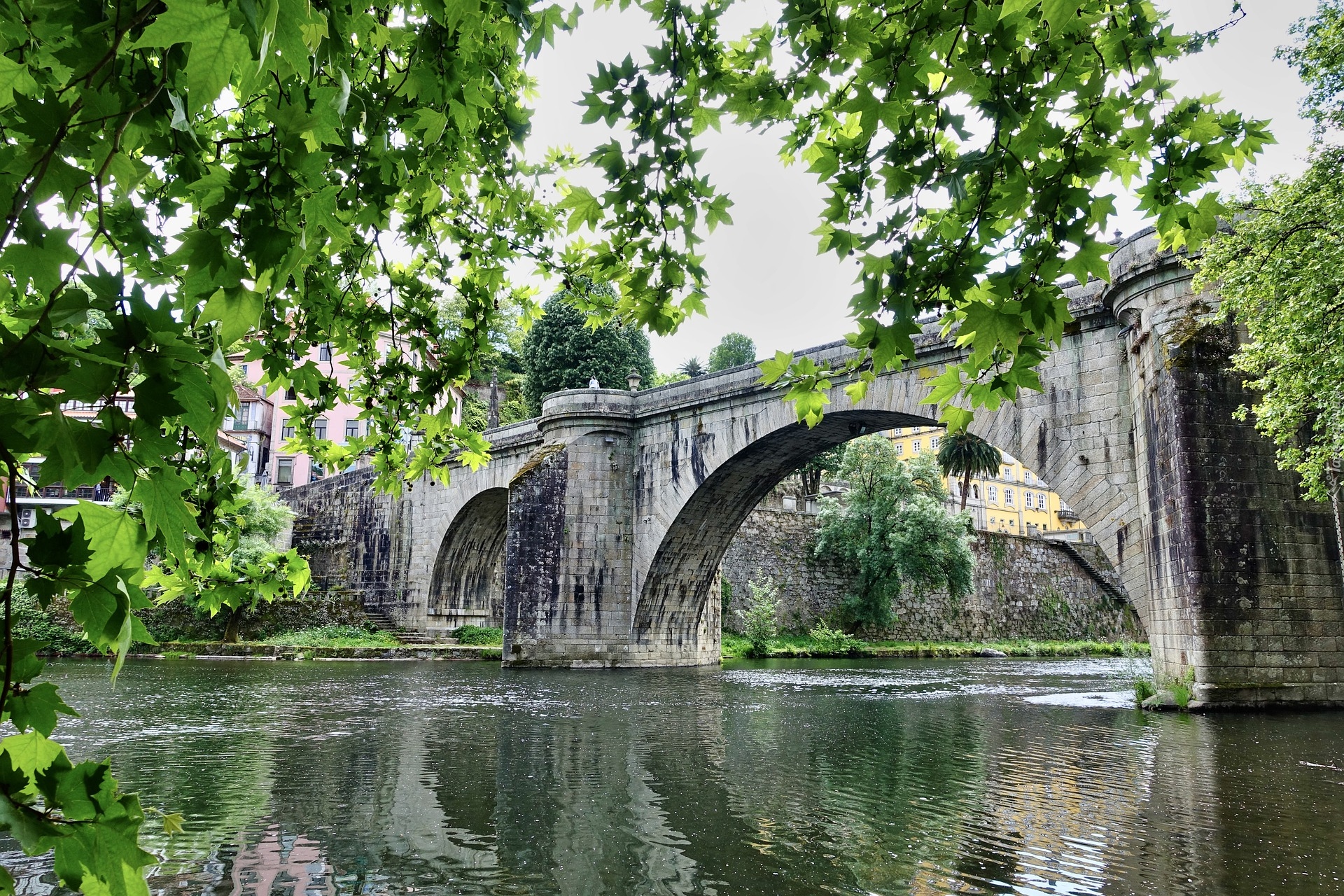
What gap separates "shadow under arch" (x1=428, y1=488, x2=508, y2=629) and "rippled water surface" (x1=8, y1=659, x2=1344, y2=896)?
15965 millimetres

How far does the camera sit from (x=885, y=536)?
31.7 m

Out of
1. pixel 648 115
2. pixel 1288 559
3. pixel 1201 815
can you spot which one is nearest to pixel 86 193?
pixel 648 115

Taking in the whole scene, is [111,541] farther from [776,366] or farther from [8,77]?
[776,366]

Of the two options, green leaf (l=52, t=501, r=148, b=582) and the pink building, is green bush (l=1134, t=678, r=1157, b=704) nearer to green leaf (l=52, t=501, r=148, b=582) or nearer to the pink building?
green leaf (l=52, t=501, r=148, b=582)

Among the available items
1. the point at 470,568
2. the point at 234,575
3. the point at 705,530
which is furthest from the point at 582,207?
the point at 470,568

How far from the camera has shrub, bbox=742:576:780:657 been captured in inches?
1114

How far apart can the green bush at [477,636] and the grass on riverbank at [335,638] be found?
195 centimetres

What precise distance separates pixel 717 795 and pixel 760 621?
2220 cm

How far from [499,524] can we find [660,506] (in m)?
11.2

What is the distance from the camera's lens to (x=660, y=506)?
20812mm

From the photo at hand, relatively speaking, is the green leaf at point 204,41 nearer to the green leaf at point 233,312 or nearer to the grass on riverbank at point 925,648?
the green leaf at point 233,312

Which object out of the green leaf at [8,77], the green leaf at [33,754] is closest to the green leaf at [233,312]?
the green leaf at [8,77]

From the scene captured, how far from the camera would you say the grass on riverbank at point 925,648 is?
93.8ft

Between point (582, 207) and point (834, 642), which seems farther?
point (834, 642)
